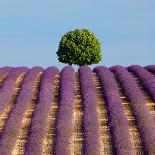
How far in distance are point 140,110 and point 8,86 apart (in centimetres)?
1034

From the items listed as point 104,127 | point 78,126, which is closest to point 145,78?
point 104,127

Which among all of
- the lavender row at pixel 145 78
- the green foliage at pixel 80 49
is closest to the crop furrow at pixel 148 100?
the lavender row at pixel 145 78

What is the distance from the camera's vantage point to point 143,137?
22.7 m

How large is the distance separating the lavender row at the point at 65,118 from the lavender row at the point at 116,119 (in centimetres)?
191

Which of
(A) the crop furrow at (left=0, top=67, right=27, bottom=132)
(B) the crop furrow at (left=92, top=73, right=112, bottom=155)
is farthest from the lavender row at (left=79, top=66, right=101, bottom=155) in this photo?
(A) the crop furrow at (left=0, top=67, right=27, bottom=132)

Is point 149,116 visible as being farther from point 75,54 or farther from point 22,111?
point 75,54

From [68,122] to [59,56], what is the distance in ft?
117

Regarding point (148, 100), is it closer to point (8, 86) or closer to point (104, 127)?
point (104, 127)

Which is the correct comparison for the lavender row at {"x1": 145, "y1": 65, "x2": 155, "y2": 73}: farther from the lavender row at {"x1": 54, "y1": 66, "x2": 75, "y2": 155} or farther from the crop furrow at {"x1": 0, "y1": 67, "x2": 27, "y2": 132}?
the crop furrow at {"x1": 0, "y1": 67, "x2": 27, "y2": 132}

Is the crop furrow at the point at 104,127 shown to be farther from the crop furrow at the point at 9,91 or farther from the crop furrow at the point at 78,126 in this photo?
the crop furrow at the point at 9,91

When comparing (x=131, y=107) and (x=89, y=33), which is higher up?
(x=89, y=33)

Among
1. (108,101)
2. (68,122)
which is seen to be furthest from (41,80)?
(68,122)

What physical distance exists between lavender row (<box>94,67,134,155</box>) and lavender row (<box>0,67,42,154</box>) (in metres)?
4.35

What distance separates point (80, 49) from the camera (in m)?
59.0
